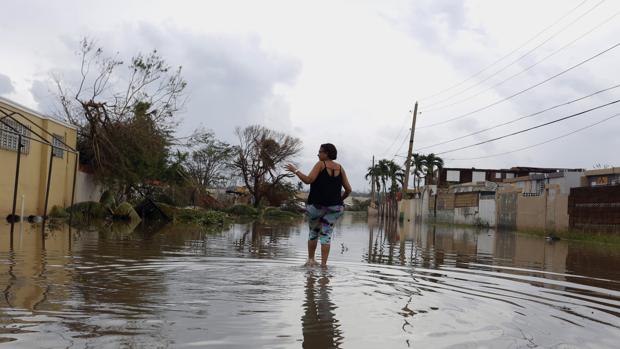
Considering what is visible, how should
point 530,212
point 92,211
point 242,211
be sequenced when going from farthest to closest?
point 242,211 < point 530,212 < point 92,211

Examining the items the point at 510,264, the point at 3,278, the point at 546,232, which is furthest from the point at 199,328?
the point at 546,232

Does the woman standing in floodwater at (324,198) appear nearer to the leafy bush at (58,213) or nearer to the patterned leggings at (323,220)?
the patterned leggings at (323,220)

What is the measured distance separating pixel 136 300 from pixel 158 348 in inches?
68.3

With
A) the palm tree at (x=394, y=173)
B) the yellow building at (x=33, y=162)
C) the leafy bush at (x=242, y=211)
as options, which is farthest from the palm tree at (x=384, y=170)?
the yellow building at (x=33, y=162)

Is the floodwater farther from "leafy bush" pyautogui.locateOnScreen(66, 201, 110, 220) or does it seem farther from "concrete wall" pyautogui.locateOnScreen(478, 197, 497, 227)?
"concrete wall" pyautogui.locateOnScreen(478, 197, 497, 227)

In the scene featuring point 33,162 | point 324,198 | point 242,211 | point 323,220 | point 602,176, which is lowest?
point 323,220

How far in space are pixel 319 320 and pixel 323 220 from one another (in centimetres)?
407

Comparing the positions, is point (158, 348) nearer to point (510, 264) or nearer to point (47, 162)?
point (510, 264)

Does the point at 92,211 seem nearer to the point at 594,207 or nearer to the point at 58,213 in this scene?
the point at 58,213

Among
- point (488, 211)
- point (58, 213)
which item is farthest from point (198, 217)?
point (488, 211)

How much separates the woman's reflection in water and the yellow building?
611 inches

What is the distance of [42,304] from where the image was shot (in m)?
4.78

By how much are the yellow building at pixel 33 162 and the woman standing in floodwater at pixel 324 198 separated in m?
13.3

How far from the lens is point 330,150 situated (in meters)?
8.75
